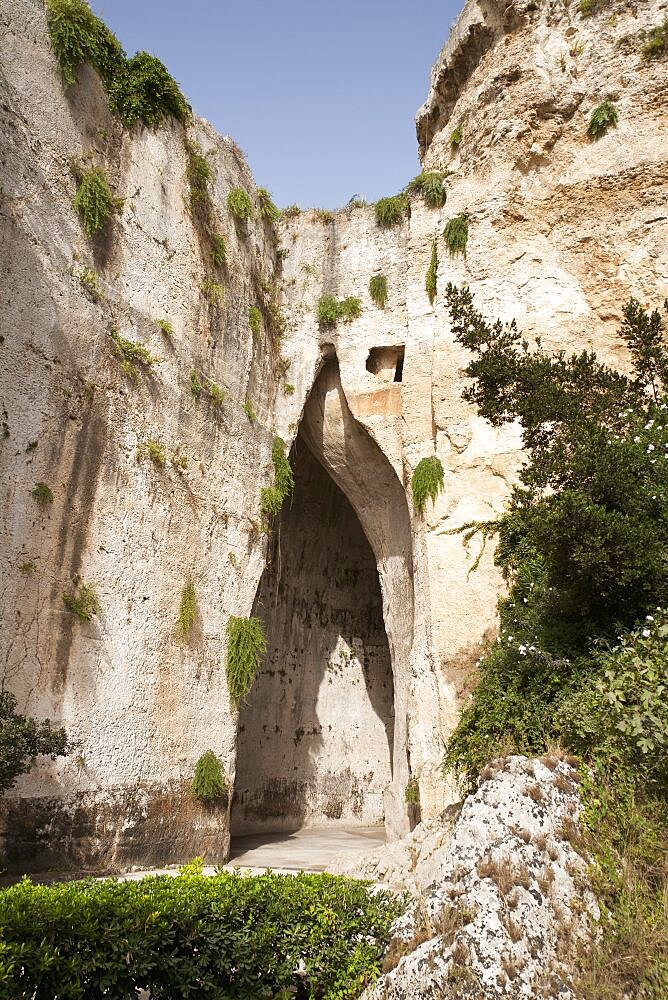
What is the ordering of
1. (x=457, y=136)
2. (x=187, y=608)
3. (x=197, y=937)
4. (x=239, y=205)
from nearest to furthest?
(x=197, y=937) → (x=187, y=608) → (x=457, y=136) → (x=239, y=205)

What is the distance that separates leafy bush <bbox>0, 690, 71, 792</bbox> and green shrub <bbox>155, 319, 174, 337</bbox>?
21.2 ft

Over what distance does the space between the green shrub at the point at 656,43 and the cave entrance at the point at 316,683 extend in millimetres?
10128

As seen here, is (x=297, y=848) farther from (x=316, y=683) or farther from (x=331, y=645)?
(x=331, y=645)

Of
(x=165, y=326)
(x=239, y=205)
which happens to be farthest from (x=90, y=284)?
(x=239, y=205)

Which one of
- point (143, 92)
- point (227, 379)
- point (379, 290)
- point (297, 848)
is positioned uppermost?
point (143, 92)

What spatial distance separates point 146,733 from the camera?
10453mm

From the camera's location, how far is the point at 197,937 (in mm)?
4918

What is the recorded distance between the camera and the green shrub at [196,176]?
1304 cm

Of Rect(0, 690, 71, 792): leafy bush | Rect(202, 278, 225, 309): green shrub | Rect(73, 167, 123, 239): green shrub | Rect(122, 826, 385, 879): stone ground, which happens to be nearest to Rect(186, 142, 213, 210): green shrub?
Rect(202, 278, 225, 309): green shrub

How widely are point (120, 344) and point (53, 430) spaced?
2.08 meters

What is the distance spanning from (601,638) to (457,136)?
1079 centimetres


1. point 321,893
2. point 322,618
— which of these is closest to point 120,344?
point 321,893

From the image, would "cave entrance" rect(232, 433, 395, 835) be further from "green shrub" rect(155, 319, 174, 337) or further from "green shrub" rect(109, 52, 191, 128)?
"green shrub" rect(109, 52, 191, 128)

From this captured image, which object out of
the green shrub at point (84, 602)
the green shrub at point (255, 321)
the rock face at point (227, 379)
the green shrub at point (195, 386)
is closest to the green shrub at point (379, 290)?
the rock face at point (227, 379)
